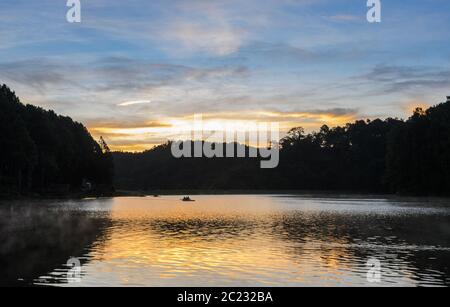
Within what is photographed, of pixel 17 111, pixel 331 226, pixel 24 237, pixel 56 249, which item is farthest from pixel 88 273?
pixel 17 111

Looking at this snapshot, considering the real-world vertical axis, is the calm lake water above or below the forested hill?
below

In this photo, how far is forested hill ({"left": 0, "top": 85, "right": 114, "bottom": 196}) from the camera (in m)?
127

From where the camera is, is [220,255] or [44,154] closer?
[220,255]

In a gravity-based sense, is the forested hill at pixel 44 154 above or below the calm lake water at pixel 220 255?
above

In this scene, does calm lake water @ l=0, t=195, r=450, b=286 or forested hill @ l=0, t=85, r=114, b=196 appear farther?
forested hill @ l=0, t=85, r=114, b=196

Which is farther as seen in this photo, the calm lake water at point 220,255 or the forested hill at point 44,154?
the forested hill at point 44,154

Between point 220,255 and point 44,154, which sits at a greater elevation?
point 44,154

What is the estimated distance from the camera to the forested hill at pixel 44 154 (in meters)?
127

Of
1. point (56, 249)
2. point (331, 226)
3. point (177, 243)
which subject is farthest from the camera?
point (331, 226)

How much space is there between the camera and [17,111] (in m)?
140

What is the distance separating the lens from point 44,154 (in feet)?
483
